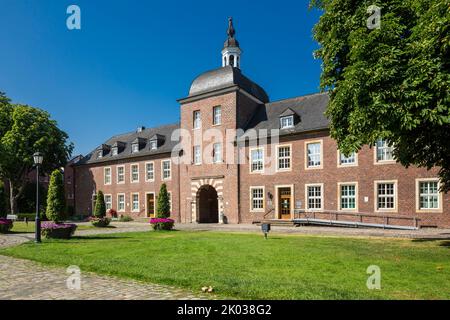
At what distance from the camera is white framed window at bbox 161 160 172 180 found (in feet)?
114

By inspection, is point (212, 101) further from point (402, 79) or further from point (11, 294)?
point (11, 294)

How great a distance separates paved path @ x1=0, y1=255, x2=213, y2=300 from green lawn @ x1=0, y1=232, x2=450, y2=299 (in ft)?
1.53

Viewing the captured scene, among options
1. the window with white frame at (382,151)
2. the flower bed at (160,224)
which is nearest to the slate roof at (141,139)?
the flower bed at (160,224)

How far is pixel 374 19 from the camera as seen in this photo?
11.3 metres

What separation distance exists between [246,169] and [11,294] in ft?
73.8

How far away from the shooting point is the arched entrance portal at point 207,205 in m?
31.5

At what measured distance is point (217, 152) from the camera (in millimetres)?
30016

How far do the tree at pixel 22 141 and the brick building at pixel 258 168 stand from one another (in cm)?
1031

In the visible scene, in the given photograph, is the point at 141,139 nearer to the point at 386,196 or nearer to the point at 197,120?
the point at 197,120

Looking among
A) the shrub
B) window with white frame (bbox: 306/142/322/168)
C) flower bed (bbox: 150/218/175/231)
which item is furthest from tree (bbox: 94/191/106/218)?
window with white frame (bbox: 306/142/322/168)

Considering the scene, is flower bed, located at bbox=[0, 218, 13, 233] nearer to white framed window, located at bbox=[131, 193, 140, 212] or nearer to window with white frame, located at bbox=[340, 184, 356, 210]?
white framed window, located at bbox=[131, 193, 140, 212]

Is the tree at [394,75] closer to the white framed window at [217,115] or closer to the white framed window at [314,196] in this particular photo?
the white framed window at [314,196]

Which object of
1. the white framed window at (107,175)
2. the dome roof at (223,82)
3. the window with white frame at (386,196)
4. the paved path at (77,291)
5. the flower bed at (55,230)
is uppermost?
the dome roof at (223,82)
